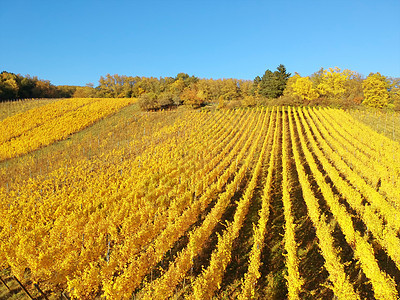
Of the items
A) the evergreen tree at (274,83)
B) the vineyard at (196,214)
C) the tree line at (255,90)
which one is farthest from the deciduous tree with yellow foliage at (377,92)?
the evergreen tree at (274,83)

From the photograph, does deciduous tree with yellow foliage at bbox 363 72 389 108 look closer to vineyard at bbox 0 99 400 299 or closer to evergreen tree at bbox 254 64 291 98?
vineyard at bbox 0 99 400 299

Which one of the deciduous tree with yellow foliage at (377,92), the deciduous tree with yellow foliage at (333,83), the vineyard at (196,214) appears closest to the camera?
the vineyard at (196,214)

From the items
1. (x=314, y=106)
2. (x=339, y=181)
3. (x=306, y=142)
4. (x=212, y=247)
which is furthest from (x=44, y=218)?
(x=314, y=106)

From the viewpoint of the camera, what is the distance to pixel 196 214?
15.4 metres

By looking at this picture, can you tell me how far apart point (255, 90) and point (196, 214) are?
71097mm

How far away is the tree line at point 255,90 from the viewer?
176 ft

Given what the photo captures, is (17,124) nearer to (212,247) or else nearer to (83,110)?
(83,110)

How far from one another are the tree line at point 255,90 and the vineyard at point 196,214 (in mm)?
19607

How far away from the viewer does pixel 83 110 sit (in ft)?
169

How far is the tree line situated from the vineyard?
19607 millimetres

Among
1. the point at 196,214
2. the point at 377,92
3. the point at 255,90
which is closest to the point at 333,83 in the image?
the point at 377,92

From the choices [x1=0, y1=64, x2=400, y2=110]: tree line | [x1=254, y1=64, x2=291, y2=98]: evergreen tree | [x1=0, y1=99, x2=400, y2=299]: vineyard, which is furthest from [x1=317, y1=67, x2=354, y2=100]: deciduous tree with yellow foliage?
[x1=0, y1=99, x2=400, y2=299]: vineyard

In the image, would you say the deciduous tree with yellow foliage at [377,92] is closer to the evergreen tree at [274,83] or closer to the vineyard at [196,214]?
the vineyard at [196,214]

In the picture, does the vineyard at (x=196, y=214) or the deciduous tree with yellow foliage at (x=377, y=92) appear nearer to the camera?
the vineyard at (x=196, y=214)
